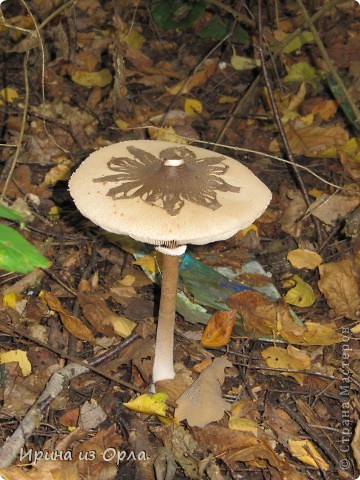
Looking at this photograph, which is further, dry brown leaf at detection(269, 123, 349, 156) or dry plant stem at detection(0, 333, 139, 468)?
dry brown leaf at detection(269, 123, 349, 156)

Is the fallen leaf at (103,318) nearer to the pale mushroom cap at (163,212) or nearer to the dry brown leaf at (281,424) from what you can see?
the dry brown leaf at (281,424)

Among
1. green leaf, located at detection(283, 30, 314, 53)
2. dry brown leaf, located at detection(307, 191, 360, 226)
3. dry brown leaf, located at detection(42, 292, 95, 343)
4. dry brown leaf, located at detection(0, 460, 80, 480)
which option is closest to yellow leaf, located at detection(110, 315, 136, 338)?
dry brown leaf, located at detection(42, 292, 95, 343)

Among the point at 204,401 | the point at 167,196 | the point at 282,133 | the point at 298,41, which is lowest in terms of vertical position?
the point at 204,401

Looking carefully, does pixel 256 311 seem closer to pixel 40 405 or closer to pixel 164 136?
pixel 40 405

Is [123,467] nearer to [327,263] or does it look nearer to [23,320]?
[23,320]

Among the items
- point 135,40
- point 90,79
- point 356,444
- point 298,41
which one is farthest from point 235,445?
point 135,40

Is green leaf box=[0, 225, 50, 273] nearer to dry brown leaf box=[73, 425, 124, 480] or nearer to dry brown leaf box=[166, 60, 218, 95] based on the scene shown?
dry brown leaf box=[73, 425, 124, 480]
